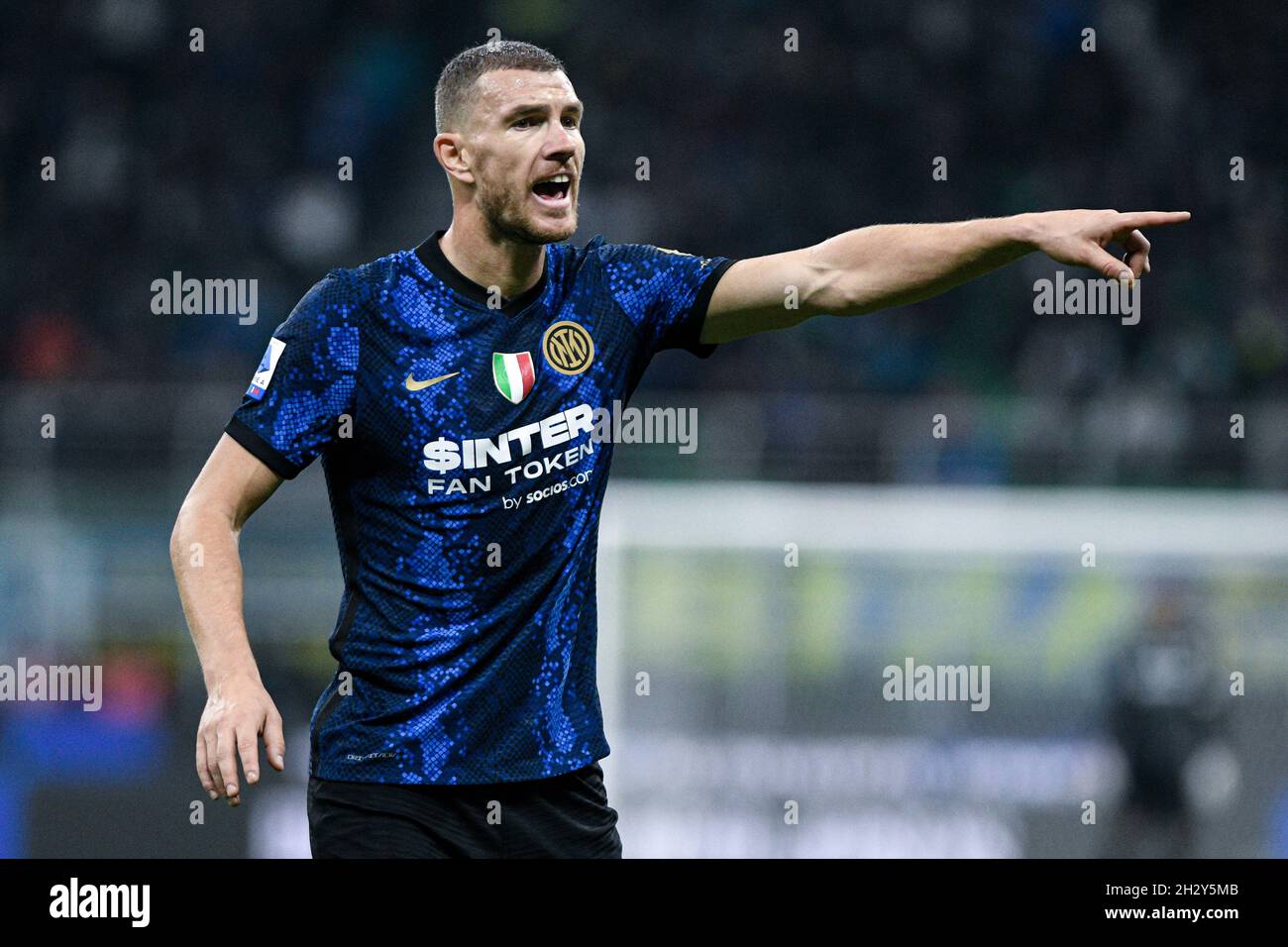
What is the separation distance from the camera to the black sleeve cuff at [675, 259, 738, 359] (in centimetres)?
404

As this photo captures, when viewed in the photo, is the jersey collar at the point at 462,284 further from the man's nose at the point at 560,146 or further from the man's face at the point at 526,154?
the man's nose at the point at 560,146

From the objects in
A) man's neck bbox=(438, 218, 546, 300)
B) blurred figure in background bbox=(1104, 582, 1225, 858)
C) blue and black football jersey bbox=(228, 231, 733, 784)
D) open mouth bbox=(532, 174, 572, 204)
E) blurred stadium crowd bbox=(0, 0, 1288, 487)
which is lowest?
blurred figure in background bbox=(1104, 582, 1225, 858)

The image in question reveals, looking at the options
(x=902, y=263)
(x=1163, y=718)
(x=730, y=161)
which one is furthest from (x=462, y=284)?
(x=730, y=161)

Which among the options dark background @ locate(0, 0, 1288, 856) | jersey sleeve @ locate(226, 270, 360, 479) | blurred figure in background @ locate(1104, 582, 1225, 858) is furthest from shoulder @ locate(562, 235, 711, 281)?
blurred figure in background @ locate(1104, 582, 1225, 858)

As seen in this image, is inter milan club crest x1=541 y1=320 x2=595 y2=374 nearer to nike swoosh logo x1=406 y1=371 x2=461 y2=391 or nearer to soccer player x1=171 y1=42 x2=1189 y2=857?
soccer player x1=171 y1=42 x2=1189 y2=857

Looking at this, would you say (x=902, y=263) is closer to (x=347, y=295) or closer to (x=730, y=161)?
(x=347, y=295)

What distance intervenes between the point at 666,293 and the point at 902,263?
0.54 meters

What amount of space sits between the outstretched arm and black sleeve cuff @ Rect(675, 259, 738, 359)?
0.01 meters

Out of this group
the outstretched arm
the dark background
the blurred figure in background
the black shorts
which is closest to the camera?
the outstretched arm

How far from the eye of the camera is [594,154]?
44.3 feet

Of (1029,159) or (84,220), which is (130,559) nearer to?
(84,220)

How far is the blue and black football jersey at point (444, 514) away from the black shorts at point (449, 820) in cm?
4

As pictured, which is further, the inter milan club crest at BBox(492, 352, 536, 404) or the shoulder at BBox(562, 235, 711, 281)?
the shoulder at BBox(562, 235, 711, 281)

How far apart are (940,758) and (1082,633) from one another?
3.20ft
